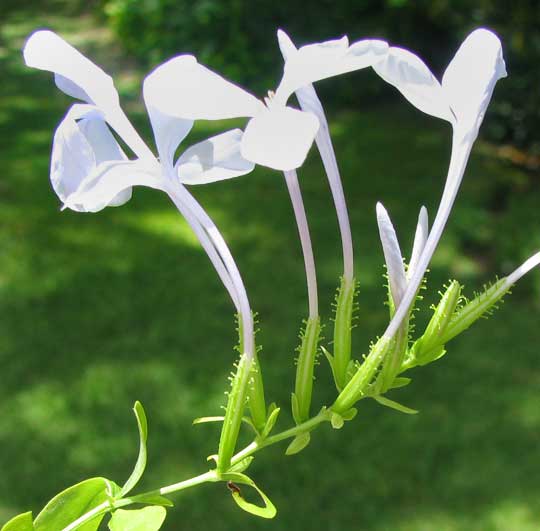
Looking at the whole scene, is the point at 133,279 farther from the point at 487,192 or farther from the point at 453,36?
the point at 453,36

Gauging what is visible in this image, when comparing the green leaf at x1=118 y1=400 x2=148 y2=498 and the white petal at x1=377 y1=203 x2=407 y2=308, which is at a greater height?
the white petal at x1=377 y1=203 x2=407 y2=308

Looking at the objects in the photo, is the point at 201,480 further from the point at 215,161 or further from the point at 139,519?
the point at 215,161

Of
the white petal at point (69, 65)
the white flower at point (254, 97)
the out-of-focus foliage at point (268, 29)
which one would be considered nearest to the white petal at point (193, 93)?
the white flower at point (254, 97)

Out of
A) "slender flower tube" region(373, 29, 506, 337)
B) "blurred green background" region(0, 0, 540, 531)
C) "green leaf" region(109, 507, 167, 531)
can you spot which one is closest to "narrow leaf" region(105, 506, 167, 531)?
"green leaf" region(109, 507, 167, 531)

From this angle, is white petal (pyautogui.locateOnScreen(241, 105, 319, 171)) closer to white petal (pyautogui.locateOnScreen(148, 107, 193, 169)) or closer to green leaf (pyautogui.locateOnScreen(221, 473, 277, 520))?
white petal (pyautogui.locateOnScreen(148, 107, 193, 169))

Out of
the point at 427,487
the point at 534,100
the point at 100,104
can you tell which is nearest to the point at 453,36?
the point at 534,100
